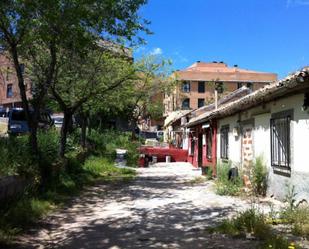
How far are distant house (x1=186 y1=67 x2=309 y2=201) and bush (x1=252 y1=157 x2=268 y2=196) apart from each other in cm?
21

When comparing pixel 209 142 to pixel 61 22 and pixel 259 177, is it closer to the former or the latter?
pixel 259 177

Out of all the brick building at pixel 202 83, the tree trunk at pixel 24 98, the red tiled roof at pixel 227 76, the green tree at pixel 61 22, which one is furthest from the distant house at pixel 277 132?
the red tiled roof at pixel 227 76

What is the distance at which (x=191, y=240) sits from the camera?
8.10 metres

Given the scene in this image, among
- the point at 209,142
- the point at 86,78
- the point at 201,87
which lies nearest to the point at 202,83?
the point at 201,87

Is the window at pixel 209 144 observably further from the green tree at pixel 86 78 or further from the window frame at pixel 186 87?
the window frame at pixel 186 87

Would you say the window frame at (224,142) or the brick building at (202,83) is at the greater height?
the brick building at (202,83)

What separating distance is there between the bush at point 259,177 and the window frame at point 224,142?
529 centimetres

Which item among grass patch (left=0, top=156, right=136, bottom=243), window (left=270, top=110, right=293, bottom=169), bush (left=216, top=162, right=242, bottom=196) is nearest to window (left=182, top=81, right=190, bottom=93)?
grass patch (left=0, top=156, right=136, bottom=243)

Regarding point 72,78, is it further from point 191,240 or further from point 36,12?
point 191,240

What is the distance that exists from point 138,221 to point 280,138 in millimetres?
4565

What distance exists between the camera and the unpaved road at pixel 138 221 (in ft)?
26.2

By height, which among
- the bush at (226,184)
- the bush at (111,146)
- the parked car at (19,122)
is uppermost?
the parked car at (19,122)

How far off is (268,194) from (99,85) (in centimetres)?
883

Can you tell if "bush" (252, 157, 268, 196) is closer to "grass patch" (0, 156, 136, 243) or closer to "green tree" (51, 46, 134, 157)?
"grass patch" (0, 156, 136, 243)
